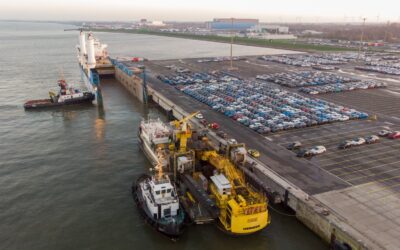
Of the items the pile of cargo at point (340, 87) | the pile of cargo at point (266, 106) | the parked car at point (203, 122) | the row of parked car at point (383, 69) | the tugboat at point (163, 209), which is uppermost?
the row of parked car at point (383, 69)

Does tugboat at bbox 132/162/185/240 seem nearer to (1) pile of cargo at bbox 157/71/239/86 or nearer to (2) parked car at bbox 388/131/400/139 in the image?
(2) parked car at bbox 388/131/400/139

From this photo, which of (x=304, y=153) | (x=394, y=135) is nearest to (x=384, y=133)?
(x=394, y=135)

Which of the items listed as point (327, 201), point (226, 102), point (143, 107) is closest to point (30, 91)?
point (143, 107)

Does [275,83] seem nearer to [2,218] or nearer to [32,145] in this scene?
[32,145]

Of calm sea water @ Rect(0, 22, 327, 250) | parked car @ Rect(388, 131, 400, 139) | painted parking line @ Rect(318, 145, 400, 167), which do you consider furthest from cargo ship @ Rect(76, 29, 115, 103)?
parked car @ Rect(388, 131, 400, 139)

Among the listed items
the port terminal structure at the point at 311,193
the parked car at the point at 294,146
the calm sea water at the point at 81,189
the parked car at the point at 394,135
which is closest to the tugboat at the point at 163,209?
the calm sea water at the point at 81,189

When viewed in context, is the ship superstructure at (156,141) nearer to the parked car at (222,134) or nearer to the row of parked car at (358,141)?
the parked car at (222,134)
